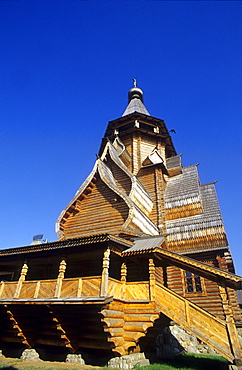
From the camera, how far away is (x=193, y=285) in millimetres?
13953

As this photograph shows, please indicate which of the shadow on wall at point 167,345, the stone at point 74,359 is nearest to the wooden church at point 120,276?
the stone at point 74,359

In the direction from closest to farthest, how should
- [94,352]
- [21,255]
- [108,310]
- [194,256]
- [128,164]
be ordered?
[108,310]
[94,352]
[21,255]
[194,256]
[128,164]

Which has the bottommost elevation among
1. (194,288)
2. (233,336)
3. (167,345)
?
(233,336)

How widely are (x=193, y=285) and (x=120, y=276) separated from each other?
5268 mm

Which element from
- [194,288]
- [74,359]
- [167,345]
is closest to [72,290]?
[74,359]

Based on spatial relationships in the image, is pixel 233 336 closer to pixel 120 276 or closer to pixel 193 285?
pixel 120 276

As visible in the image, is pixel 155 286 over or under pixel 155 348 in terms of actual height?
over

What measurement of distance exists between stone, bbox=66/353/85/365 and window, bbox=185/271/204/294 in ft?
23.2

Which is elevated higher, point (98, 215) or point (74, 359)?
point (98, 215)

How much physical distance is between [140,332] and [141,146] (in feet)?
50.3

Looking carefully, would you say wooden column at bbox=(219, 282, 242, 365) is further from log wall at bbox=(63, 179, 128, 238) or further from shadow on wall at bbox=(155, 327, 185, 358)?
log wall at bbox=(63, 179, 128, 238)

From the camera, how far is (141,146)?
838 inches

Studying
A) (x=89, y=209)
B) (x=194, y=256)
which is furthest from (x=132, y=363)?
(x=89, y=209)

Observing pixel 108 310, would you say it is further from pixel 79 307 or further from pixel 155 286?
pixel 155 286
